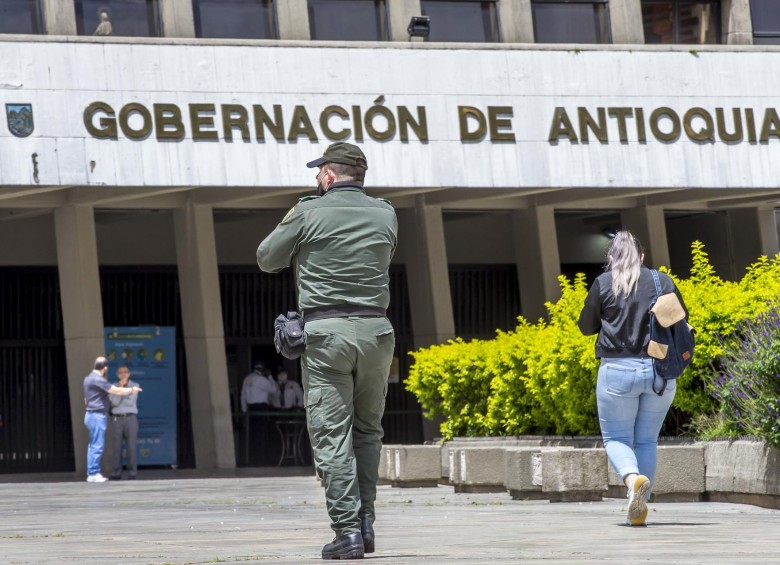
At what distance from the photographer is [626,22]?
82.7 feet

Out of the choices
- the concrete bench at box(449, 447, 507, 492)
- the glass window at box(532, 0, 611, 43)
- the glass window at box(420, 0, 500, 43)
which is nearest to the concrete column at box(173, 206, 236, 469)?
the glass window at box(420, 0, 500, 43)

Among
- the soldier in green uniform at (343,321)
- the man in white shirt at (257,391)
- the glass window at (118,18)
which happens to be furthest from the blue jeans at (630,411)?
the man in white shirt at (257,391)

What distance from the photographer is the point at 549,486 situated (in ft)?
39.6

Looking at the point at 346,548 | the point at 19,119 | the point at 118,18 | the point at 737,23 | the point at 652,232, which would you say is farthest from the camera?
the point at 652,232

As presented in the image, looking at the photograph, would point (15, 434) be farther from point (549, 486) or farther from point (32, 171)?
point (549, 486)

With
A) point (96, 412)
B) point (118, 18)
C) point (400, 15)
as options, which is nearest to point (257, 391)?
point (96, 412)

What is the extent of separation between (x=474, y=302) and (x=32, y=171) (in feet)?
36.5

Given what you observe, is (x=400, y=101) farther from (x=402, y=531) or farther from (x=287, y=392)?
(x=402, y=531)

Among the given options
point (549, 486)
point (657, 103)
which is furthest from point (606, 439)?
point (657, 103)

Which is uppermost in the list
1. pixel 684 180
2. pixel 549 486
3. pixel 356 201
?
pixel 684 180

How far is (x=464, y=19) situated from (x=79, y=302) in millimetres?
7530

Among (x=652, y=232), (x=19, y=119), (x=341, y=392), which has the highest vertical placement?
(x=19, y=119)

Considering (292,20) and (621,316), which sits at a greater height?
(292,20)

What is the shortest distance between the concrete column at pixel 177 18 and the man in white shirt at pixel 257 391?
6774 mm
